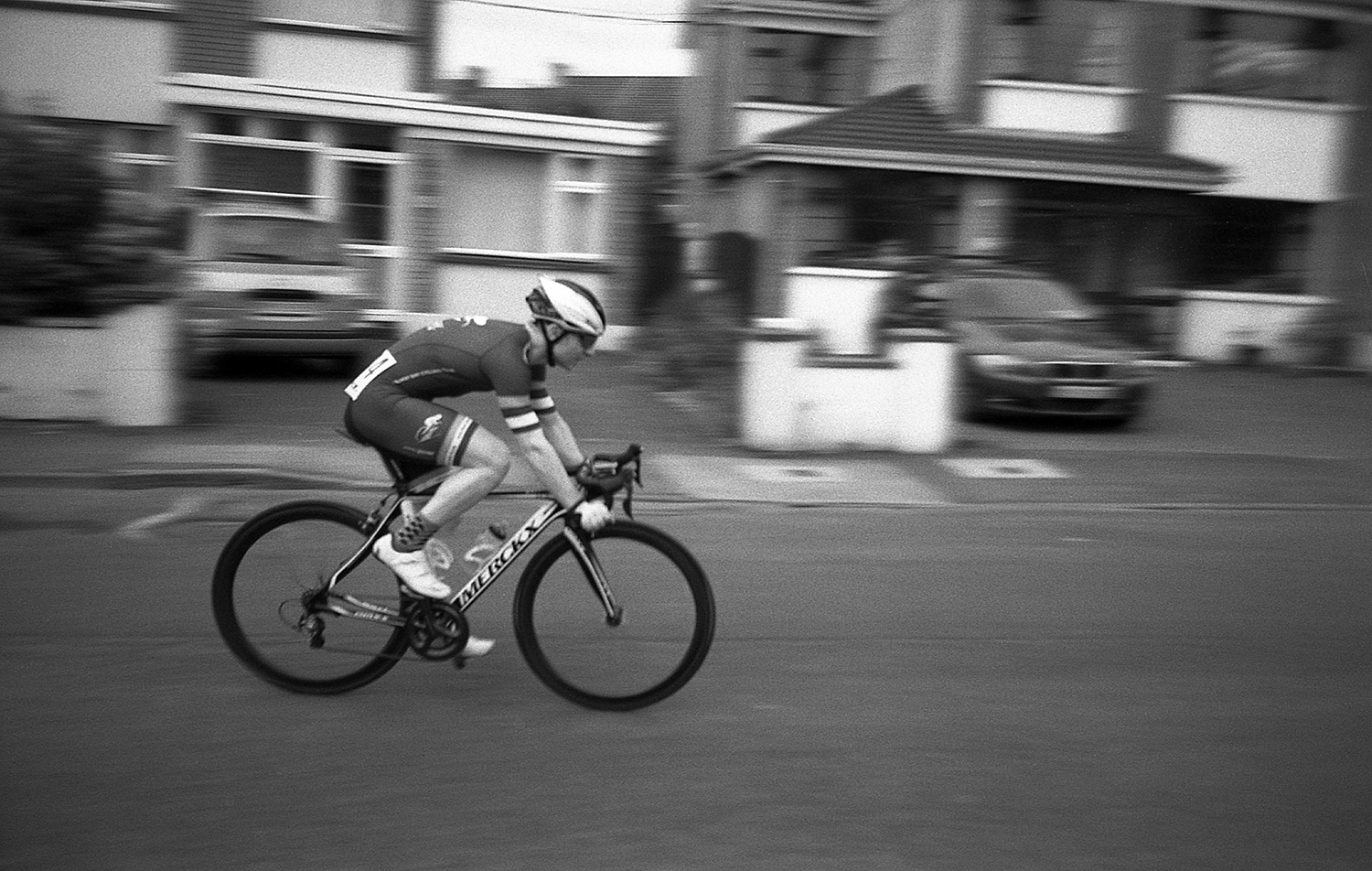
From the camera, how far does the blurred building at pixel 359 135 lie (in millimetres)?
16812

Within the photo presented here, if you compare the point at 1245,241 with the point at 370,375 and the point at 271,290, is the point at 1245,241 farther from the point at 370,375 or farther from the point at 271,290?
the point at 370,375

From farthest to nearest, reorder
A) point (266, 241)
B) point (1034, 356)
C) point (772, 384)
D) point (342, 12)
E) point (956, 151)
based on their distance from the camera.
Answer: point (956, 151)
point (342, 12)
point (266, 241)
point (1034, 356)
point (772, 384)

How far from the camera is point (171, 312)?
36.3ft

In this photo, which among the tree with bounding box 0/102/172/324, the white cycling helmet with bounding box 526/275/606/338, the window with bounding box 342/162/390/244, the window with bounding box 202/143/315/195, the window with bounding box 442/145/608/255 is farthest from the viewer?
the window with bounding box 442/145/608/255

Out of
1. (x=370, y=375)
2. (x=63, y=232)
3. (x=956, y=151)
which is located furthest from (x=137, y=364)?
(x=956, y=151)

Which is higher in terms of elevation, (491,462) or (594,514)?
→ (491,462)

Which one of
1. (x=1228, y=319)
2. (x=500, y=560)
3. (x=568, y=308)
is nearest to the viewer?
(x=568, y=308)

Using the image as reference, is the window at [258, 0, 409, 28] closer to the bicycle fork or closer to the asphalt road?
the asphalt road

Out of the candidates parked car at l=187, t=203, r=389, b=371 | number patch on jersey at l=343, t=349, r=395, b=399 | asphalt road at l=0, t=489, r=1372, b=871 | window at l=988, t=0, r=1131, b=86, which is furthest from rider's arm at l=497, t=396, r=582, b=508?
window at l=988, t=0, r=1131, b=86

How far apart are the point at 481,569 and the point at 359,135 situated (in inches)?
568

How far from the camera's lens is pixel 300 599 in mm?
5258

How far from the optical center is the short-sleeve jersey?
500cm

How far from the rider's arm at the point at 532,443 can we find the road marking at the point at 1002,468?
638 centimetres

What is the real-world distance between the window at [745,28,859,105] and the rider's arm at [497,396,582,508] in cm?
1839
